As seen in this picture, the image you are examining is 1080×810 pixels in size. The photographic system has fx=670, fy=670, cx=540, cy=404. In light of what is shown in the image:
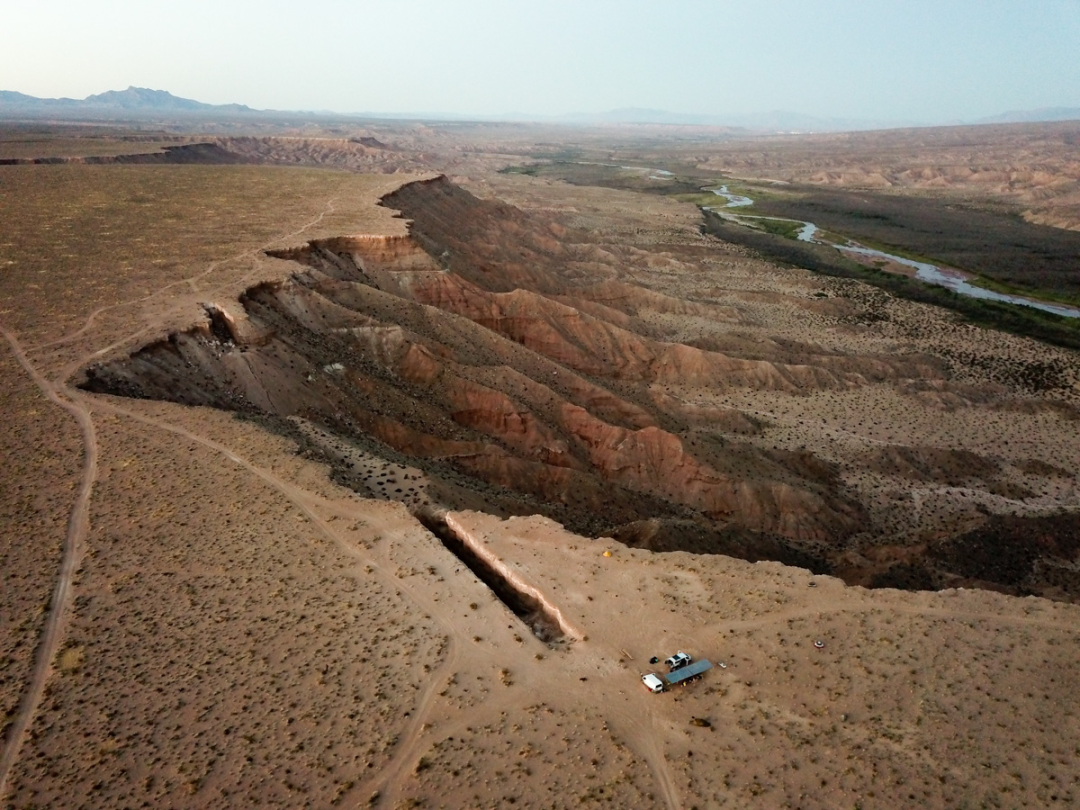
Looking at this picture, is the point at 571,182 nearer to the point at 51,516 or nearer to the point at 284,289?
the point at 284,289

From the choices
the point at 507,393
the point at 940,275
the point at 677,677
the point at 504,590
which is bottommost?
the point at 940,275

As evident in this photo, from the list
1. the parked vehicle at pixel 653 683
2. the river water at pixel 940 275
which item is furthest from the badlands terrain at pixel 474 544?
the river water at pixel 940 275

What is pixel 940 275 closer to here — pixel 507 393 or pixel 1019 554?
pixel 1019 554

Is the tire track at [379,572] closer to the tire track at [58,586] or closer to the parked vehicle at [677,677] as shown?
the tire track at [58,586]

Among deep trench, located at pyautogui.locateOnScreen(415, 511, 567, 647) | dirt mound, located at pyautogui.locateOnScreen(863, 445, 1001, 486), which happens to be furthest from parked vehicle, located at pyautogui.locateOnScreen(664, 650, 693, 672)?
dirt mound, located at pyautogui.locateOnScreen(863, 445, 1001, 486)

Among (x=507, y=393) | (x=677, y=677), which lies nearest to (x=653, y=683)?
(x=677, y=677)

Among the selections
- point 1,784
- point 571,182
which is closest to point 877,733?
point 1,784
